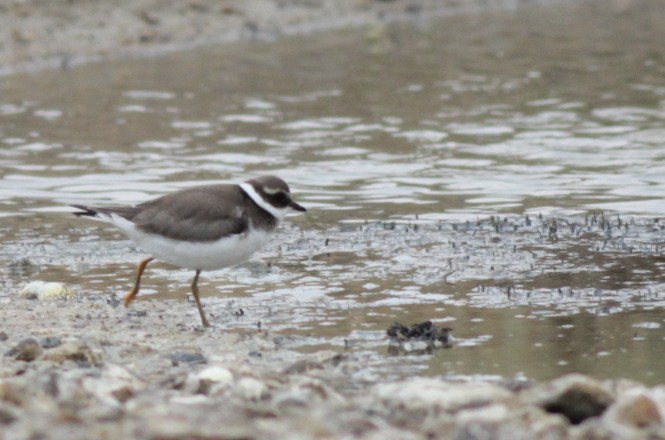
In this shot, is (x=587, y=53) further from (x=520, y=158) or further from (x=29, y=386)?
(x=29, y=386)

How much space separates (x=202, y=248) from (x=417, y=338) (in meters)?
1.63

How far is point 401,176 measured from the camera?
14516mm

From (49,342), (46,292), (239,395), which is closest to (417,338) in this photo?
(239,395)

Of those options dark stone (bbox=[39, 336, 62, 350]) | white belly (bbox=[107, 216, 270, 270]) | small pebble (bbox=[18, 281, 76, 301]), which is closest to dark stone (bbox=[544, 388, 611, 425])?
white belly (bbox=[107, 216, 270, 270])

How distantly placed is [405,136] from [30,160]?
4628 mm

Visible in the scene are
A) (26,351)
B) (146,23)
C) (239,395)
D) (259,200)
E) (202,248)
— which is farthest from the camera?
(146,23)

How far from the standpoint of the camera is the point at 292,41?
2361 cm

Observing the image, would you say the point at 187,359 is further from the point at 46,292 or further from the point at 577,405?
the point at 577,405

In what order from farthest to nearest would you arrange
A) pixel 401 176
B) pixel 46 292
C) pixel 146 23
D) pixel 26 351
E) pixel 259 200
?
pixel 146 23 → pixel 401 176 → pixel 46 292 → pixel 259 200 → pixel 26 351

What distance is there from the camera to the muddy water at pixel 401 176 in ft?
30.5

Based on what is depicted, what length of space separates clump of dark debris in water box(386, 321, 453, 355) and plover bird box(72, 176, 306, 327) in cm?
125

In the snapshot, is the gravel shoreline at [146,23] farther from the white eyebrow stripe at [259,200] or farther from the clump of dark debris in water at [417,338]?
the clump of dark debris in water at [417,338]

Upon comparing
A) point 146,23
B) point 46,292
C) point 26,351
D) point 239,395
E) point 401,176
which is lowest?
point 239,395

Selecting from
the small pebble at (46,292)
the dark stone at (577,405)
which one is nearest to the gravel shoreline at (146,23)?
the small pebble at (46,292)
